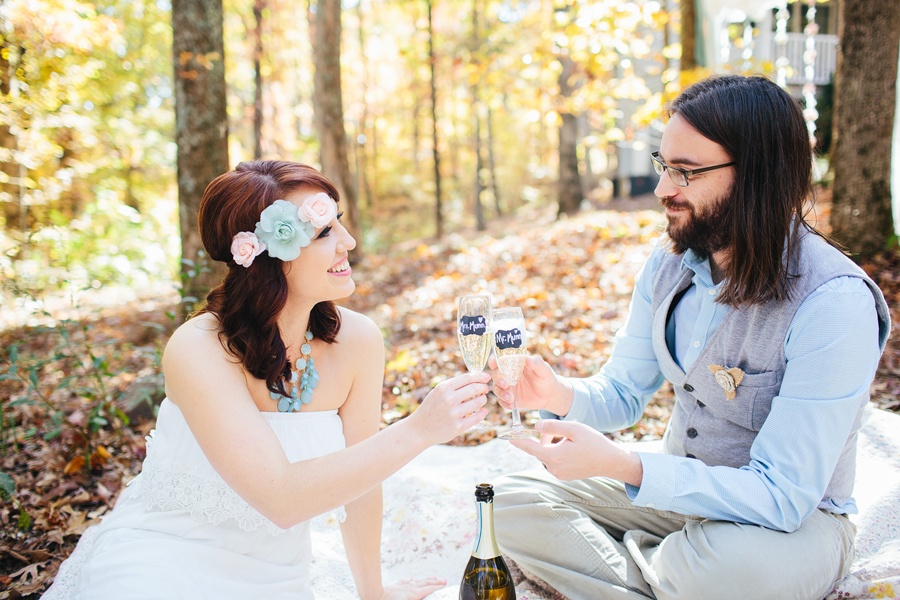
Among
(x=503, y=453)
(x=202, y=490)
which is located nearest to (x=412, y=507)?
(x=503, y=453)

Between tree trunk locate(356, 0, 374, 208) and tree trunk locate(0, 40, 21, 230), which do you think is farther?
tree trunk locate(356, 0, 374, 208)

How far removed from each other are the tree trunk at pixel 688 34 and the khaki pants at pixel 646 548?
802cm

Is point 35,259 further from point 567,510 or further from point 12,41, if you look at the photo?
point 567,510

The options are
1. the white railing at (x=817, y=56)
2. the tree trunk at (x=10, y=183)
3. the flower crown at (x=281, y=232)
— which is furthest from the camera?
the white railing at (x=817, y=56)

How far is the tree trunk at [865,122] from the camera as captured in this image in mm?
5645

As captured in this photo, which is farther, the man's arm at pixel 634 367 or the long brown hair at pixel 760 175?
the man's arm at pixel 634 367

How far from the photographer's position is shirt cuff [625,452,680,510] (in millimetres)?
1991

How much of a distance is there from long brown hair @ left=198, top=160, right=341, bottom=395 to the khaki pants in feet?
4.08

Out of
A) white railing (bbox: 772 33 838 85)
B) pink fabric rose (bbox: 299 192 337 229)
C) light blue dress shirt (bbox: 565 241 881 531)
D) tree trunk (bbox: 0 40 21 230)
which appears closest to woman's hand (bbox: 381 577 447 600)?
light blue dress shirt (bbox: 565 241 881 531)

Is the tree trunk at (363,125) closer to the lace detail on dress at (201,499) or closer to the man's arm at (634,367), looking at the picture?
the man's arm at (634,367)

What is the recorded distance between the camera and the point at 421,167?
31.3m

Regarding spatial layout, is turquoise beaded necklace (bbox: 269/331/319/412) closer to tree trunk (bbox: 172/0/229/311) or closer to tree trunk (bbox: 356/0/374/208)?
tree trunk (bbox: 172/0/229/311)

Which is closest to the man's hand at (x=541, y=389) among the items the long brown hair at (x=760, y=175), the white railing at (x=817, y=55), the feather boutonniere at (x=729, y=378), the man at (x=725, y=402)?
the man at (x=725, y=402)

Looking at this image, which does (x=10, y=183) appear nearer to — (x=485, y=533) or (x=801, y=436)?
(x=485, y=533)
